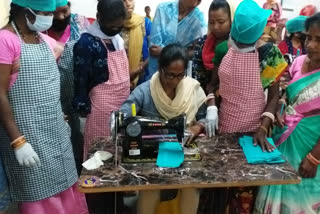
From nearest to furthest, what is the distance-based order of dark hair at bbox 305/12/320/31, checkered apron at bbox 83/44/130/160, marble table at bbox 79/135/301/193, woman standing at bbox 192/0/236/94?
marble table at bbox 79/135/301/193 < dark hair at bbox 305/12/320/31 < checkered apron at bbox 83/44/130/160 < woman standing at bbox 192/0/236/94

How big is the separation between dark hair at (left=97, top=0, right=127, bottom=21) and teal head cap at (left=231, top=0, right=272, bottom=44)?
0.67 metres

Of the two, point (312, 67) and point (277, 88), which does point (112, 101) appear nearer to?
point (277, 88)

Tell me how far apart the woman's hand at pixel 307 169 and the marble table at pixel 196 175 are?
0.21 m

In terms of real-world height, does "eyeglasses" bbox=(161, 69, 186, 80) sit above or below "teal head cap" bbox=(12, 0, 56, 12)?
below

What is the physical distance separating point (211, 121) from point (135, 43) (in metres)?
0.86

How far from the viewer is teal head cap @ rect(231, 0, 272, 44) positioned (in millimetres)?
1807

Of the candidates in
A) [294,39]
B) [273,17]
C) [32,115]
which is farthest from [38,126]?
[273,17]

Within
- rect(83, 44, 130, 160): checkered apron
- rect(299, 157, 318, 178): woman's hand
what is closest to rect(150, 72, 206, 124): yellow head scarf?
rect(83, 44, 130, 160): checkered apron

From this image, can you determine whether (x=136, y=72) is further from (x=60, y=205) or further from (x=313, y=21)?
(x=313, y=21)

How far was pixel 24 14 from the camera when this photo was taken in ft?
5.14

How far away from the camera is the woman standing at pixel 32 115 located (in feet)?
5.06

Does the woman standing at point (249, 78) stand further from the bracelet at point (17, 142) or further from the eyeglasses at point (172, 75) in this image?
the bracelet at point (17, 142)

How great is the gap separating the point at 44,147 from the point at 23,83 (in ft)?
1.16

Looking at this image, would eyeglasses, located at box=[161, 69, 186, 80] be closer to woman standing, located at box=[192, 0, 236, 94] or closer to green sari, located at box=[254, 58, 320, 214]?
woman standing, located at box=[192, 0, 236, 94]
